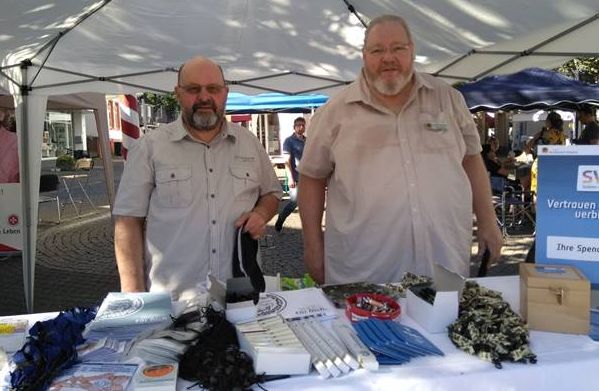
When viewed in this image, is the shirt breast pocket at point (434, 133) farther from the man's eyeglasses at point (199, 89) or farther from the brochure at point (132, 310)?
the brochure at point (132, 310)

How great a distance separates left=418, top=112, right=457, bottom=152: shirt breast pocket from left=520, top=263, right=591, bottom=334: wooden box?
843 mm

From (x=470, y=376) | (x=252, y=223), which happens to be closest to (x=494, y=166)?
(x=252, y=223)

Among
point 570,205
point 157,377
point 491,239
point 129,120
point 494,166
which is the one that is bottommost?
point 157,377

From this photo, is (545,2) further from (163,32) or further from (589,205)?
(163,32)

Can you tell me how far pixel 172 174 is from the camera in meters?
2.25

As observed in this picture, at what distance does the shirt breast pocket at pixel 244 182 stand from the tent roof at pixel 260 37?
5.48 ft

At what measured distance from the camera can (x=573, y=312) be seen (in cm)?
144

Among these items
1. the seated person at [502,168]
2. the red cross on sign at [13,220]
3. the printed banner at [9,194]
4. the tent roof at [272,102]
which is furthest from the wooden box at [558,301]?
the tent roof at [272,102]

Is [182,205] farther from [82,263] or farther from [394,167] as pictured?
[82,263]

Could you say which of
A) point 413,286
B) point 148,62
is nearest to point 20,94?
point 148,62

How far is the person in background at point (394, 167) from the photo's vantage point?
2.18 metres

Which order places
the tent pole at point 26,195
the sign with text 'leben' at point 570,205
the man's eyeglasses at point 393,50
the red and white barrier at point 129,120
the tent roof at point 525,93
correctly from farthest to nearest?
the tent roof at point 525,93
the red and white barrier at point 129,120
the tent pole at point 26,195
the man's eyeglasses at point 393,50
the sign with text 'leben' at point 570,205

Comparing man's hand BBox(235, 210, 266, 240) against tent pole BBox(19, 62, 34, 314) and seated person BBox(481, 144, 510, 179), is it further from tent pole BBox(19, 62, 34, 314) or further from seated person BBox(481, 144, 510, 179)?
seated person BBox(481, 144, 510, 179)

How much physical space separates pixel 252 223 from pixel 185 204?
308mm
